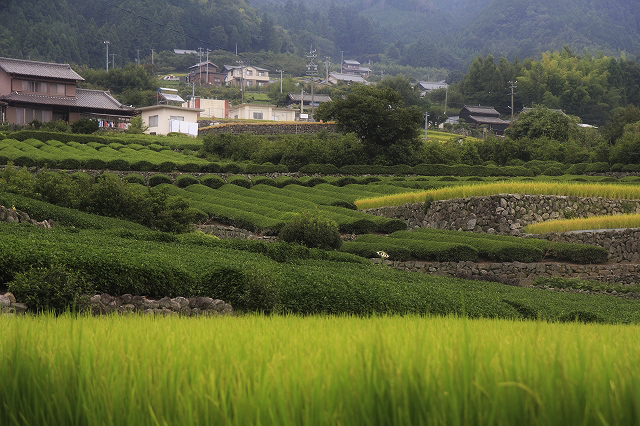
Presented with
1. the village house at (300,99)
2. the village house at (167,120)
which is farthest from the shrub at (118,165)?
the village house at (300,99)

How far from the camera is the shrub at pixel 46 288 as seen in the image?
950 centimetres

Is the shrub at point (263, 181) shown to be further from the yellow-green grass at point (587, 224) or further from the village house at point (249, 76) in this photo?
the village house at point (249, 76)

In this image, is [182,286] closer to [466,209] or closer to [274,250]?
Answer: [274,250]

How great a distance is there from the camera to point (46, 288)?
379 inches

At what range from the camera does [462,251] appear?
23.1 metres

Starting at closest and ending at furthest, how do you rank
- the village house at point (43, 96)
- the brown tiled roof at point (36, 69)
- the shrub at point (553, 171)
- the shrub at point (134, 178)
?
the shrub at point (134, 178) < the shrub at point (553, 171) < the village house at point (43, 96) < the brown tiled roof at point (36, 69)

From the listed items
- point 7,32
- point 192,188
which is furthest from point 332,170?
point 7,32

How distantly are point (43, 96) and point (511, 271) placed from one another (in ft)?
152

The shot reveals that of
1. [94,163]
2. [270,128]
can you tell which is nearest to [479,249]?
[94,163]

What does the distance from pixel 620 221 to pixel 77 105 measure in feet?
149

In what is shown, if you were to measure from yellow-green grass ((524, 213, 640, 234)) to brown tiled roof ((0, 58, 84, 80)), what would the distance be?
4403 centimetres

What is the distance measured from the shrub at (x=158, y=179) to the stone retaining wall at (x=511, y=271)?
659 inches

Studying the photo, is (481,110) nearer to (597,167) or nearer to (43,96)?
(597,167)

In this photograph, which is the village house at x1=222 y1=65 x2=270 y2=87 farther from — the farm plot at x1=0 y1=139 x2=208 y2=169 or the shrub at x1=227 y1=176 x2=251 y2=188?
the shrub at x1=227 y1=176 x2=251 y2=188
